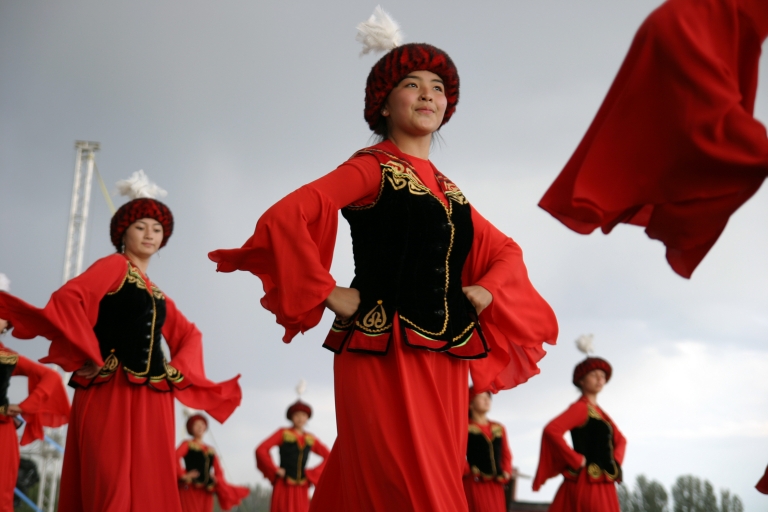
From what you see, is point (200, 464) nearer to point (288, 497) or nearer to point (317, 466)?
point (288, 497)

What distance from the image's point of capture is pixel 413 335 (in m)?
2.61

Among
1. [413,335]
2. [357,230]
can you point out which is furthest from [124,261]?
[413,335]

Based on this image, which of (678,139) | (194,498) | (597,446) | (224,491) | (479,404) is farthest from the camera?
(224,491)

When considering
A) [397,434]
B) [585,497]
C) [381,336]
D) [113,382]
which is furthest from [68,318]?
[585,497]

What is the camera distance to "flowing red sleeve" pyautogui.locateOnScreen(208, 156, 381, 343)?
2562mm

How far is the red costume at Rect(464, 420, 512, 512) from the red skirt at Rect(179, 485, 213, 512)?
9.82 feet

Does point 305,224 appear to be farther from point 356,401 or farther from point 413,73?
point 413,73

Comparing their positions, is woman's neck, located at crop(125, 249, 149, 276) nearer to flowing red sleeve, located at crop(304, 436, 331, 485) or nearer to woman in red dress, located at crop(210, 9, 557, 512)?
woman in red dress, located at crop(210, 9, 557, 512)

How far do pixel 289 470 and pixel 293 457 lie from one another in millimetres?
144

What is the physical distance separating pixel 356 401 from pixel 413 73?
1.12 meters

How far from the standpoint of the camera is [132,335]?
432cm

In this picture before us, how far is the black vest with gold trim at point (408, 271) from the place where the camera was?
2641 millimetres

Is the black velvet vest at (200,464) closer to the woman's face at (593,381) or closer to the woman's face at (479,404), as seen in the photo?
the woman's face at (479,404)

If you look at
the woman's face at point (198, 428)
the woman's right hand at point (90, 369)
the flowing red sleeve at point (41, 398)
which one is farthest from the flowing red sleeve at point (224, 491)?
the woman's right hand at point (90, 369)
